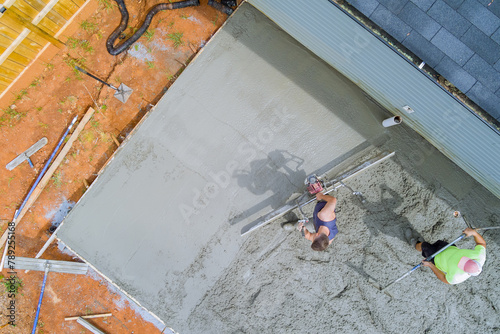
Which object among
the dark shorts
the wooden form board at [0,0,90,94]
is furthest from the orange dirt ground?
the dark shorts

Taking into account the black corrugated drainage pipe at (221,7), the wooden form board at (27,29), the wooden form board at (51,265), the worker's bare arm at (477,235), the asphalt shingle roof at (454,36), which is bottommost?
the wooden form board at (51,265)

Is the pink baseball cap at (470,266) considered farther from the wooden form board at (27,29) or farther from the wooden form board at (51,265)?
the wooden form board at (27,29)

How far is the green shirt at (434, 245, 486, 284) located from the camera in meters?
4.81

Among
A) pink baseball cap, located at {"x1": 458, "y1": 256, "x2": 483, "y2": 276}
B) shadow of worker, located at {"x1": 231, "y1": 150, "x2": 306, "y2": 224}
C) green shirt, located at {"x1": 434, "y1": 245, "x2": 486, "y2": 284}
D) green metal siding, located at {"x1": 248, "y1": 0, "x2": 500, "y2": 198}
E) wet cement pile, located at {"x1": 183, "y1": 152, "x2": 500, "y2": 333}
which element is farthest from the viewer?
shadow of worker, located at {"x1": 231, "y1": 150, "x2": 306, "y2": 224}

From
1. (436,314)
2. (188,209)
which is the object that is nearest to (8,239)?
(188,209)

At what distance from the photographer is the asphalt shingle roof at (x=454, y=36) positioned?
385cm

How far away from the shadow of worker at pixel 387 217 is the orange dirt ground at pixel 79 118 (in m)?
4.72

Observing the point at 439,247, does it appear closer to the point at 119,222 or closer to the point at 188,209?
the point at 188,209

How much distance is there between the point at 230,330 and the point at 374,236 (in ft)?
11.1

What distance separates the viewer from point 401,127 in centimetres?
568

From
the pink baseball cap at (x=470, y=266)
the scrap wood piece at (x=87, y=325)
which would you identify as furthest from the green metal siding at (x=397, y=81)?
the scrap wood piece at (x=87, y=325)

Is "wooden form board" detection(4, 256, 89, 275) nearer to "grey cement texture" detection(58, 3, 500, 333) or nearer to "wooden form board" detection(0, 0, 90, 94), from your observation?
"grey cement texture" detection(58, 3, 500, 333)

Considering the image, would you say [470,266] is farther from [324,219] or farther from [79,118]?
[79,118]

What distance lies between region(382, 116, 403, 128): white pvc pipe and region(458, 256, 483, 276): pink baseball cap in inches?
97.1
